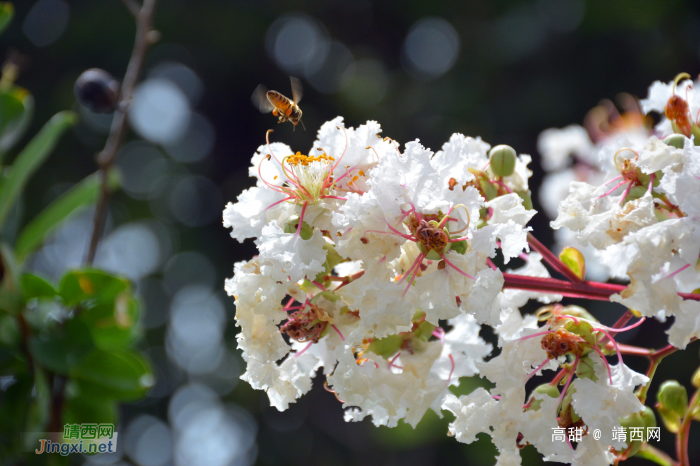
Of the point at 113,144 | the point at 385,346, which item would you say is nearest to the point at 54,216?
the point at 113,144

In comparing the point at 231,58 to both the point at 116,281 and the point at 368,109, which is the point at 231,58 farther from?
the point at 116,281

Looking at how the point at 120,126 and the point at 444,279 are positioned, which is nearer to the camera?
the point at 444,279

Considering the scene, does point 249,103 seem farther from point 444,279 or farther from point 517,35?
point 444,279

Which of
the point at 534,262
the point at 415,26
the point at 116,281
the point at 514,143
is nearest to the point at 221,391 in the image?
the point at 514,143

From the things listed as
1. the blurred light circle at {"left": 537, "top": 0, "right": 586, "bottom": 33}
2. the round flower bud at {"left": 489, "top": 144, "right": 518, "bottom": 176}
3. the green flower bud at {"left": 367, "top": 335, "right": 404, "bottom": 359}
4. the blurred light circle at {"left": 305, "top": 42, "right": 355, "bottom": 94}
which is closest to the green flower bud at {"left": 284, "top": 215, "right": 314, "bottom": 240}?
the green flower bud at {"left": 367, "top": 335, "right": 404, "bottom": 359}

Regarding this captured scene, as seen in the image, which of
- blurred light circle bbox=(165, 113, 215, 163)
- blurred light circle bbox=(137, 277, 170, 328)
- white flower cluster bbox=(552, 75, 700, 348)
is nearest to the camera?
white flower cluster bbox=(552, 75, 700, 348)

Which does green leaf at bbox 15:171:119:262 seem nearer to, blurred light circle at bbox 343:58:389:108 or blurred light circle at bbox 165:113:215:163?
blurred light circle at bbox 343:58:389:108
